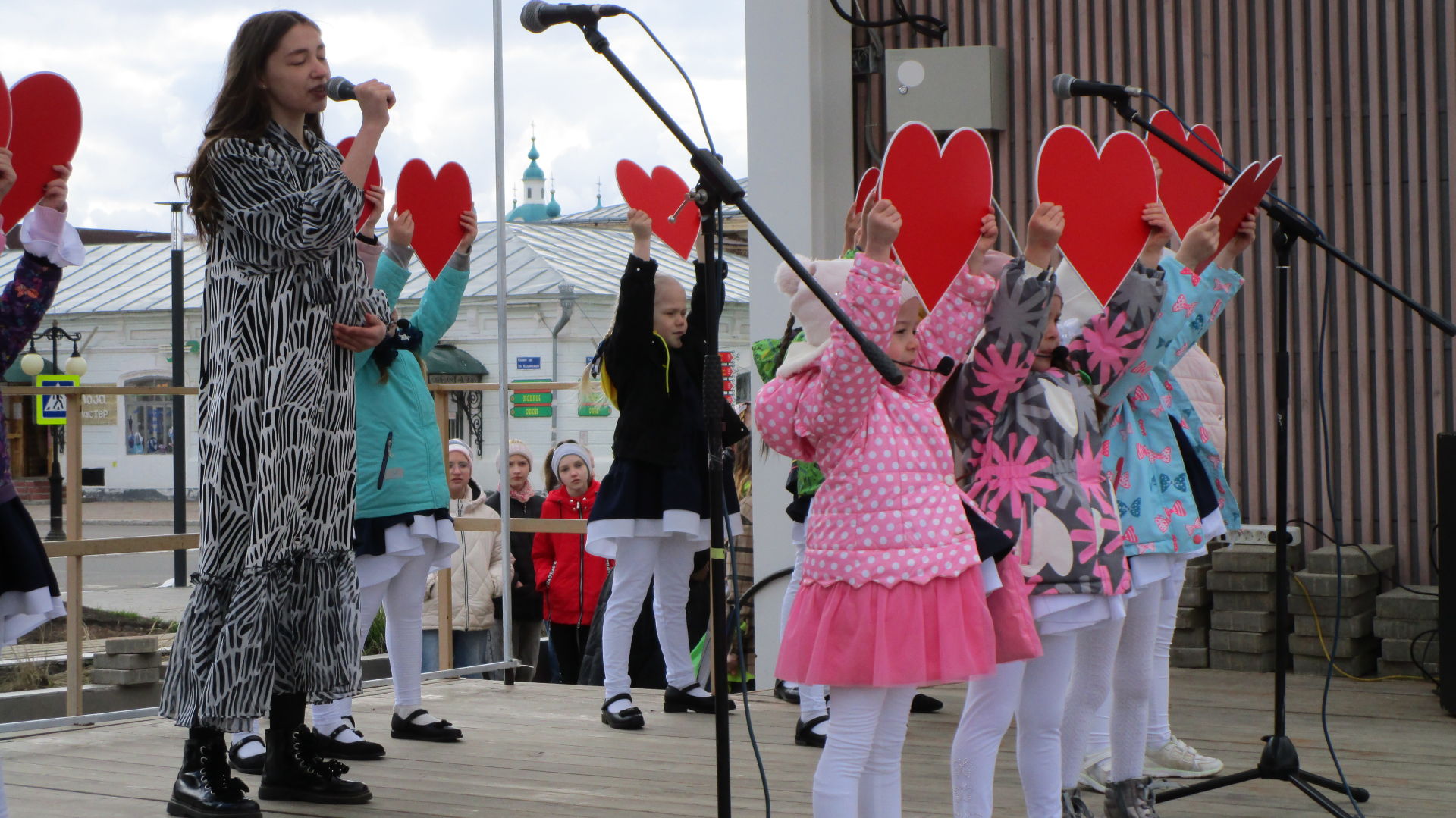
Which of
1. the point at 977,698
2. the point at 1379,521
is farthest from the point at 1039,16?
the point at 977,698

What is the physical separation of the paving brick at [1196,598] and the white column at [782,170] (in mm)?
1599

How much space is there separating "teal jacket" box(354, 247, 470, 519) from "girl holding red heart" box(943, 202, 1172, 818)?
5.18 feet

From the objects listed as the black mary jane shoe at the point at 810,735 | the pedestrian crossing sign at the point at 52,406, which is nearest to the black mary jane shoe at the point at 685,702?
the black mary jane shoe at the point at 810,735

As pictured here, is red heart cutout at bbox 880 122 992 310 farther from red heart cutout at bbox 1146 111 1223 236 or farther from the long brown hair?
the long brown hair

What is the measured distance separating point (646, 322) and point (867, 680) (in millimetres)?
1986

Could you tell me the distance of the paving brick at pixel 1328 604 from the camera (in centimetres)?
511

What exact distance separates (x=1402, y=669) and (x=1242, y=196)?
9.02ft

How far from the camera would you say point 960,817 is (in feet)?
8.68

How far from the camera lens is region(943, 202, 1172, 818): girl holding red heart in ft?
8.67

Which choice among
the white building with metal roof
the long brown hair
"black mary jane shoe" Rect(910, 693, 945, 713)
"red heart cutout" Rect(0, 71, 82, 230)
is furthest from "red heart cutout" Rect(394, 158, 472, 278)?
the white building with metal roof

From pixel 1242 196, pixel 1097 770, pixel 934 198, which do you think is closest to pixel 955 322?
pixel 934 198

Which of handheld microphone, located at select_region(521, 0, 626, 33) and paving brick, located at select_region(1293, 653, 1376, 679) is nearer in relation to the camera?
handheld microphone, located at select_region(521, 0, 626, 33)

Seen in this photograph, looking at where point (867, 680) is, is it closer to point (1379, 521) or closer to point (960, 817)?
point (960, 817)

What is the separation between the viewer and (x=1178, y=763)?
3615 millimetres
